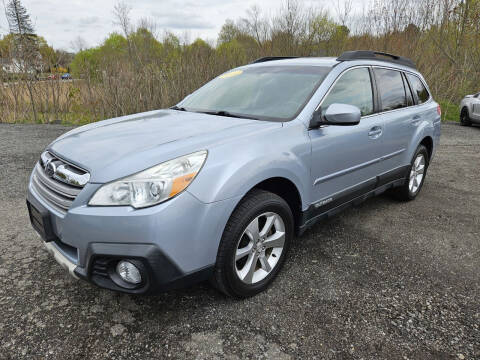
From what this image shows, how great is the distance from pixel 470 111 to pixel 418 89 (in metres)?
7.72

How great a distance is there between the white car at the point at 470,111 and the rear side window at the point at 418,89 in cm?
730

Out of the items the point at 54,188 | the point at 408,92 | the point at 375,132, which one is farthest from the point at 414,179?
the point at 54,188

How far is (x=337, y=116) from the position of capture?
8.06 ft

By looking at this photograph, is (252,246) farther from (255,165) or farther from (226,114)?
(226,114)

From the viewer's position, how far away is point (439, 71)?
1207 cm

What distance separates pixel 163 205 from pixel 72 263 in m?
0.67

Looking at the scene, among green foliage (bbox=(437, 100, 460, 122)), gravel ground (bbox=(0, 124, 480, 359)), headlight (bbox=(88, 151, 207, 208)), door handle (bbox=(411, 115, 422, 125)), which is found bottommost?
green foliage (bbox=(437, 100, 460, 122))

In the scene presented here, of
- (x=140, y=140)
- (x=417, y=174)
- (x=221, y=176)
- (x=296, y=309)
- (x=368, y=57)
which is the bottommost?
(x=296, y=309)

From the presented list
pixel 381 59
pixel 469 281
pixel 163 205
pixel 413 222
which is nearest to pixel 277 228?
pixel 163 205

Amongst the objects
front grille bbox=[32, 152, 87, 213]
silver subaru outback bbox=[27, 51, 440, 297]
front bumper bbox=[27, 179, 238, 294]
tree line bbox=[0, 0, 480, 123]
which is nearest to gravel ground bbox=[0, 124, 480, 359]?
silver subaru outback bbox=[27, 51, 440, 297]

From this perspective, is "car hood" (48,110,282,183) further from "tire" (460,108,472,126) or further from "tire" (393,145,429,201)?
"tire" (460,108,472,126)

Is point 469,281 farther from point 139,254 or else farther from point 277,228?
point 139,254

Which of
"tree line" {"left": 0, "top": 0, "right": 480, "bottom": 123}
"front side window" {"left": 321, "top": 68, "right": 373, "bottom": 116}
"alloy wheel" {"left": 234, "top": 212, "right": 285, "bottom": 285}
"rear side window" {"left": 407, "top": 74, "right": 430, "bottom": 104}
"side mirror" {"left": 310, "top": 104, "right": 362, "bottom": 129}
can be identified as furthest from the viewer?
"tree line" {"left": 0, "top": 0, "right": 480, "bottom": 123}

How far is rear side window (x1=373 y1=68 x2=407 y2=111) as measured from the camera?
3355 mm
